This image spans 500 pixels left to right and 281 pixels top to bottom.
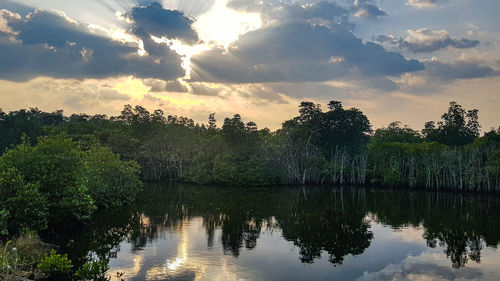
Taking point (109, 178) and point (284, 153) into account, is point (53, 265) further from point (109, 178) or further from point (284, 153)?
point (284, 153)

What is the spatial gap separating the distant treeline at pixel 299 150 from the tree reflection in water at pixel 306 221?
17.8 meters

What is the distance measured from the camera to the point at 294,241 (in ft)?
107

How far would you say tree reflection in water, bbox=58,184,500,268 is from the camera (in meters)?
30.3

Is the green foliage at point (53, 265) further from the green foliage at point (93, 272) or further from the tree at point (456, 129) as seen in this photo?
the tree at point (456, 129)

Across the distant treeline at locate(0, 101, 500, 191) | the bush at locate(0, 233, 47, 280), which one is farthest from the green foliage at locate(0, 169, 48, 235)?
the distant treeline at locate(0, 101, 500, 191)

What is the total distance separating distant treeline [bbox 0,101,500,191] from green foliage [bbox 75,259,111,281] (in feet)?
206

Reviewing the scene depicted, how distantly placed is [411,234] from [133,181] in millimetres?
34857

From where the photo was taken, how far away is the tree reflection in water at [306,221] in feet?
99.3

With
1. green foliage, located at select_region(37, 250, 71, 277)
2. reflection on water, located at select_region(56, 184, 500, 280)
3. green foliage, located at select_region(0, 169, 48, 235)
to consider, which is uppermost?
green foliage, located at select_region(0, 169, 48, 235)

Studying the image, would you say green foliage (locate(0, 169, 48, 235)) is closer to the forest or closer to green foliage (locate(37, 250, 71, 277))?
green foliage (locate(37, 250, 71, 277))

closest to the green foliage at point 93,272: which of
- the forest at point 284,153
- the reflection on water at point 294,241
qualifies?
the reflection on water at point 294,241

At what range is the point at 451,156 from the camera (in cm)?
7512

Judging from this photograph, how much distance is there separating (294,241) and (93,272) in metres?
17.2

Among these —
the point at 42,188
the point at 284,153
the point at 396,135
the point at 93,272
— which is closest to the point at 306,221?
the point at 42,188
